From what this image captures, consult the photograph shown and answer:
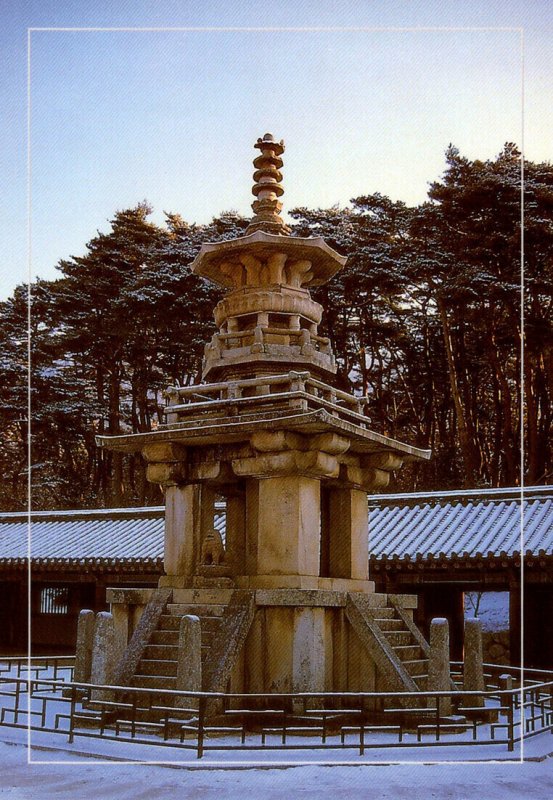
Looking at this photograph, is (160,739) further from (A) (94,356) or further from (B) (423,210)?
(A) (94,356)

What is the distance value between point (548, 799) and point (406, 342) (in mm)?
25959

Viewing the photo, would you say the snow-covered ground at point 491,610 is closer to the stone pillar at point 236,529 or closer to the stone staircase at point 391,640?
the stone staircase at point 391,640

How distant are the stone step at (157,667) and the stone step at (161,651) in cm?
6

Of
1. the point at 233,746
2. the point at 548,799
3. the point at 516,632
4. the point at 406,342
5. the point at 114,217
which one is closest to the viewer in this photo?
the point at 548,799

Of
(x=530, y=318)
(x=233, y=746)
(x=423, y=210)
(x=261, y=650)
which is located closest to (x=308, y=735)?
(x=261, y=650)

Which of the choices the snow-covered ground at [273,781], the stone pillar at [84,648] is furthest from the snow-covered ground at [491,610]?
the snow-covered ground at [273,781]

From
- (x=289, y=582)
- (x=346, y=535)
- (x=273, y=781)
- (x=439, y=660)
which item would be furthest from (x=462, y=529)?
(x=273, y=781)

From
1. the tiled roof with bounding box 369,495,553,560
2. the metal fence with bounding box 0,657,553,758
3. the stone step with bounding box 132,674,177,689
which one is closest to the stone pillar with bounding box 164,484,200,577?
the stone step with bounding box 132,674,177,689

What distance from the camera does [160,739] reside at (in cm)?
959

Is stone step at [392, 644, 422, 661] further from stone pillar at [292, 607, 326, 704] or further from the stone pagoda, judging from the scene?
stone pillar at [292, 607, 326, 704]

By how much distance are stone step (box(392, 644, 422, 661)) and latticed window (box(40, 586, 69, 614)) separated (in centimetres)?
1365

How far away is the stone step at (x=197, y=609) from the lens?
1118 cm

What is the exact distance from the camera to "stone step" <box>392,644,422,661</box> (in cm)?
1160

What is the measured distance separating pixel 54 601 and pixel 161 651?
1375cm
